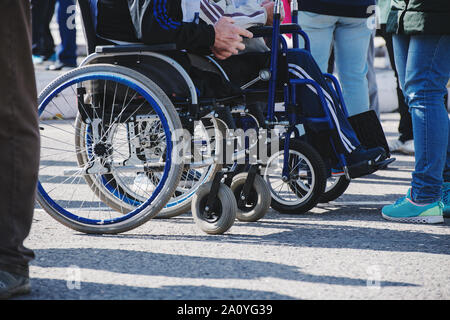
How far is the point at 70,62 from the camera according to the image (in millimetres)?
9312

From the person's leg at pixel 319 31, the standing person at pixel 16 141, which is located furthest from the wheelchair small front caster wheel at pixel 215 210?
the person's leg at pixel 319 31

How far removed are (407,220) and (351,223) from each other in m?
0.29

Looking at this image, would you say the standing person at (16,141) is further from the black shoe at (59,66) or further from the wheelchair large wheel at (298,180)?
the black shoe at (59,66)

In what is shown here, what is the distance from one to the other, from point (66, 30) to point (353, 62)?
15.8ft

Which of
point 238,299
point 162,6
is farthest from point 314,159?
point 238,299

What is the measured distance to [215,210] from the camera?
3.59 m

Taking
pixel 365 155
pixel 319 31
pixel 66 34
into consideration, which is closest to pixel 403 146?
pixel 319 31

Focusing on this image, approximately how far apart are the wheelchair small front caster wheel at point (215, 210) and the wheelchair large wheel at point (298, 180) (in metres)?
0.57

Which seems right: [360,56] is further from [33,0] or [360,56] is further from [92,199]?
[33,0]

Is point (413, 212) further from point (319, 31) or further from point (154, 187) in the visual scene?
point (319, 31)

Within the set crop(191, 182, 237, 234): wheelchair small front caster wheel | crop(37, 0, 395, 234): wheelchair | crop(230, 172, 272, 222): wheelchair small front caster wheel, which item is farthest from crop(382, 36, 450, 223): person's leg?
crop(191, 182, 237, 234): wheelchair small front caster wheel

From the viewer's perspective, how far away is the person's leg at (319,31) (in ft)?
15.9

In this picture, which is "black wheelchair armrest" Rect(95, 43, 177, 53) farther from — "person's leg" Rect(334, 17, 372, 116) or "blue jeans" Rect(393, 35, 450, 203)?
"person's leg" Rect(334, 17, 372, 116)

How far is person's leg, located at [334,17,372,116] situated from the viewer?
5.03 m
